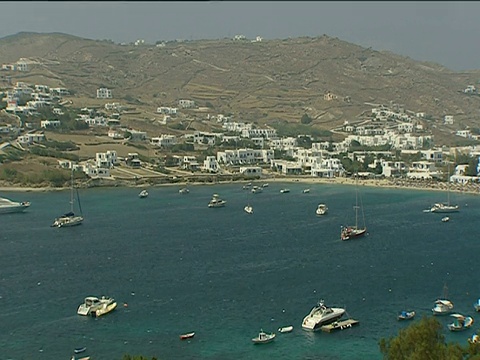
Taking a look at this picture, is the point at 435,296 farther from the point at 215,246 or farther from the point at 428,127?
the point at 428,127

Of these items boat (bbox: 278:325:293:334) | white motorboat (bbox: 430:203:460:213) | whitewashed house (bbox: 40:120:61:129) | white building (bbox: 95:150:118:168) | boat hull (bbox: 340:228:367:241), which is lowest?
boat (bbox: 278:325:293:334)

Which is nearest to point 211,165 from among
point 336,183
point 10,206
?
point 336,183

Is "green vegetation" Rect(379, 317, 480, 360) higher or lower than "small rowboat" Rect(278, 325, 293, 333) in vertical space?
higher

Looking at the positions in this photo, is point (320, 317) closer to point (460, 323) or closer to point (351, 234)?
point (460, 323)

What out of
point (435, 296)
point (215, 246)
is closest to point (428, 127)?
point (215, 246)

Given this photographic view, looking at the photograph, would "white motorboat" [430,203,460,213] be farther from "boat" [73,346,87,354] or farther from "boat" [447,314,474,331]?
"boat" [73,346,87,354]

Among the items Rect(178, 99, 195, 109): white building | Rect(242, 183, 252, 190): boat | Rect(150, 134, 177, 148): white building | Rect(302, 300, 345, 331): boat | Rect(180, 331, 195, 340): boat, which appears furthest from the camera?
Rect(178, 99, 195, 109): white building

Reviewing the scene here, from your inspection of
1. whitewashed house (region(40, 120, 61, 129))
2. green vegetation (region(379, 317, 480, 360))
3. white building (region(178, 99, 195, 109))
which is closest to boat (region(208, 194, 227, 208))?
whitewashed house (region(40, 120, 61, 129))
